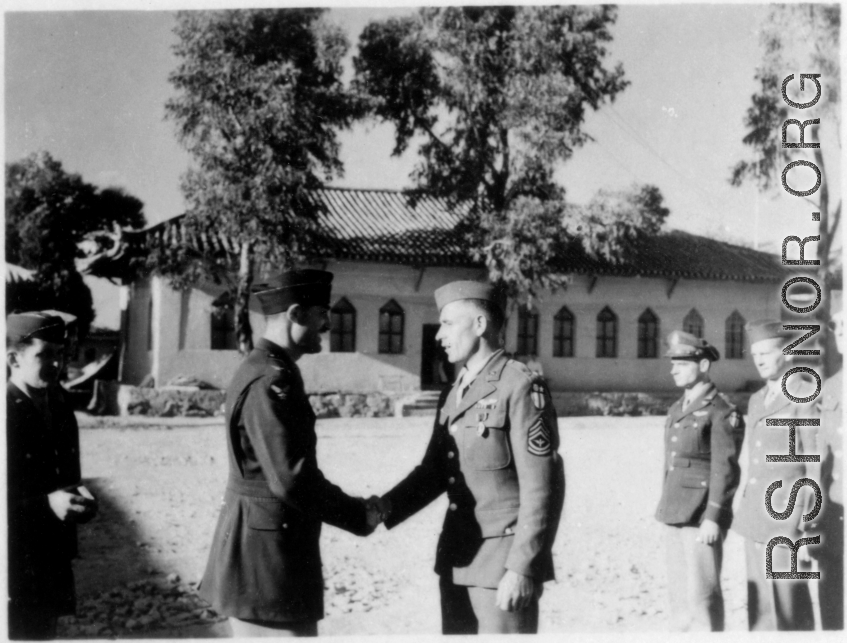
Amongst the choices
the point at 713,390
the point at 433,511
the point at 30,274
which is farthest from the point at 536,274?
the point at 713,390

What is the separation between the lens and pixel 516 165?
12172 mm

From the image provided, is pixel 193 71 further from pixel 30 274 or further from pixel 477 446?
pixel 477 446

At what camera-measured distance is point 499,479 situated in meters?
2.65

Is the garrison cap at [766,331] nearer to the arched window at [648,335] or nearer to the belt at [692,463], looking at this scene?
the belt at [692,463]

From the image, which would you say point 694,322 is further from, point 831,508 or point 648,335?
point 831,508

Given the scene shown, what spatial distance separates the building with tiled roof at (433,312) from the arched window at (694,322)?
38mm

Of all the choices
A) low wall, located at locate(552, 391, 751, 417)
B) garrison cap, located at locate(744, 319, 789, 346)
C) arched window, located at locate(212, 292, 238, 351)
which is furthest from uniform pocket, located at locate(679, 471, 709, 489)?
arched window, located at locate(212, 292, 238, 351)

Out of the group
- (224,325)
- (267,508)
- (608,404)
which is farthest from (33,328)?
(608,404)

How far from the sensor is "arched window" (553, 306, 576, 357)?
15047 mm

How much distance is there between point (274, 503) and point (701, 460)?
6.55 ft

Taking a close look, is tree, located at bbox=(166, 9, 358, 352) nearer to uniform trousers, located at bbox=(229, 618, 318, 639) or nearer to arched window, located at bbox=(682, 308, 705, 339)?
uniform trousers, located at bbox=(229, 618, 318, 639)

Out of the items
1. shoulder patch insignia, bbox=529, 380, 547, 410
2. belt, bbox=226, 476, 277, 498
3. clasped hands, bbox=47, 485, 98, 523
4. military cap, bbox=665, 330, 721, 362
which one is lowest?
clasped hands, bbox=47, 485, 98, 523

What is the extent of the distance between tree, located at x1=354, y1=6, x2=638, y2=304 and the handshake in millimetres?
6751

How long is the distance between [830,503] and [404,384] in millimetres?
11428
